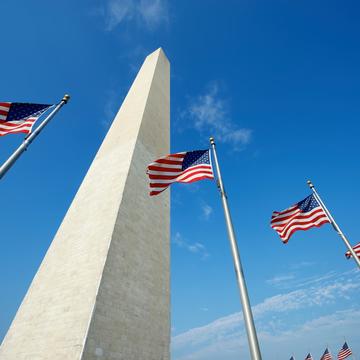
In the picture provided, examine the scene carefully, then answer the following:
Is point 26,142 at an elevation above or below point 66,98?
below

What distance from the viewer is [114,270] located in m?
10.7

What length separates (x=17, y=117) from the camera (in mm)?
9125

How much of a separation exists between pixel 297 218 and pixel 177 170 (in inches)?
208

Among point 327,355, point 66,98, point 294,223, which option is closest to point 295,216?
point 294,223

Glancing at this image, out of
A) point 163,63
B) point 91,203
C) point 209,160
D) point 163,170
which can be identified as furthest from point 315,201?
→ point 163,63

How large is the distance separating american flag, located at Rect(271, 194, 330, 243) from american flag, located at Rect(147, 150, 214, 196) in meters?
3.91

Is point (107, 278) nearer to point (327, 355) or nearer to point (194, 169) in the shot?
point (194, 169)

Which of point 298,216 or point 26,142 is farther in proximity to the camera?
point 298,216

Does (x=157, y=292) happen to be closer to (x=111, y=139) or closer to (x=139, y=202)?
(x=139, y=202)

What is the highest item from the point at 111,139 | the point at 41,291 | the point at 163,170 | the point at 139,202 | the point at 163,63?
the point at 163,63

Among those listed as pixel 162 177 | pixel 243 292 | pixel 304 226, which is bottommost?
pixel 243 292

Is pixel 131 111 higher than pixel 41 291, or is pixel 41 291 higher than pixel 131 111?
pixel 131 111

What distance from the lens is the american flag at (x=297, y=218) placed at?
35.0 ft

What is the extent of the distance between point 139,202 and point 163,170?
5.48 metres
